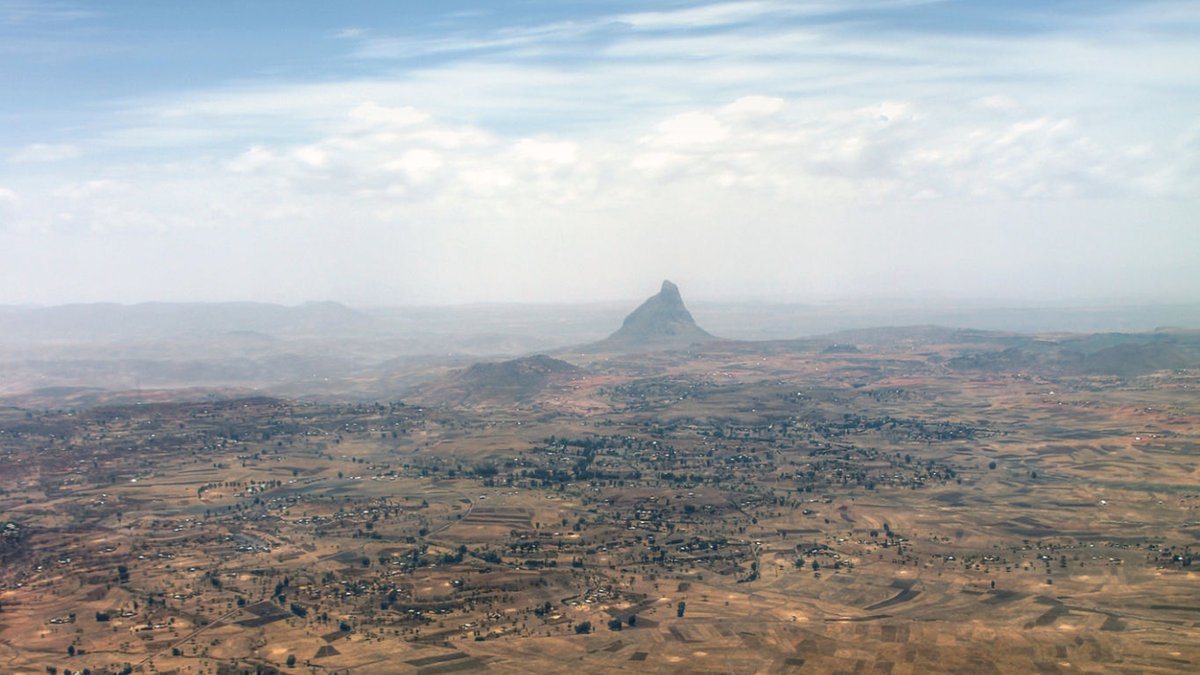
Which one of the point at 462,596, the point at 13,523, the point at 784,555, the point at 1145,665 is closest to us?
Answer: the point at 1145,665

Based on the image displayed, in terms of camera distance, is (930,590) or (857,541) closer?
(930,590)

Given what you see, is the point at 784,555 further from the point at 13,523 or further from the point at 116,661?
the point at 13,523

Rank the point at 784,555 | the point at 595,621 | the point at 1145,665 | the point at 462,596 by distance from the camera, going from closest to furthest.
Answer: the point at 1145,665 < the point at 595,621 < the point at 462,596 < the point at 784,555

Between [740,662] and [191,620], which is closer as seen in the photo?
[740,662]

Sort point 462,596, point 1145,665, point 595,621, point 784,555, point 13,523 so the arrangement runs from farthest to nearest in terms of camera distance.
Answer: point 13,523, point 784,555, point 462,596, point 595,621, point 1145,665

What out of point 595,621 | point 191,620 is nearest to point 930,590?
point 595,621

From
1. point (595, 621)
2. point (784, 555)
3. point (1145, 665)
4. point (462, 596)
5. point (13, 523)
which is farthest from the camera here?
point (13, 523)

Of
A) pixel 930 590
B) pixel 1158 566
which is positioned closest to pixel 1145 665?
pixel 930 590

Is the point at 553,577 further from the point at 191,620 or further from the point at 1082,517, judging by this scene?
the point at 1082,517
